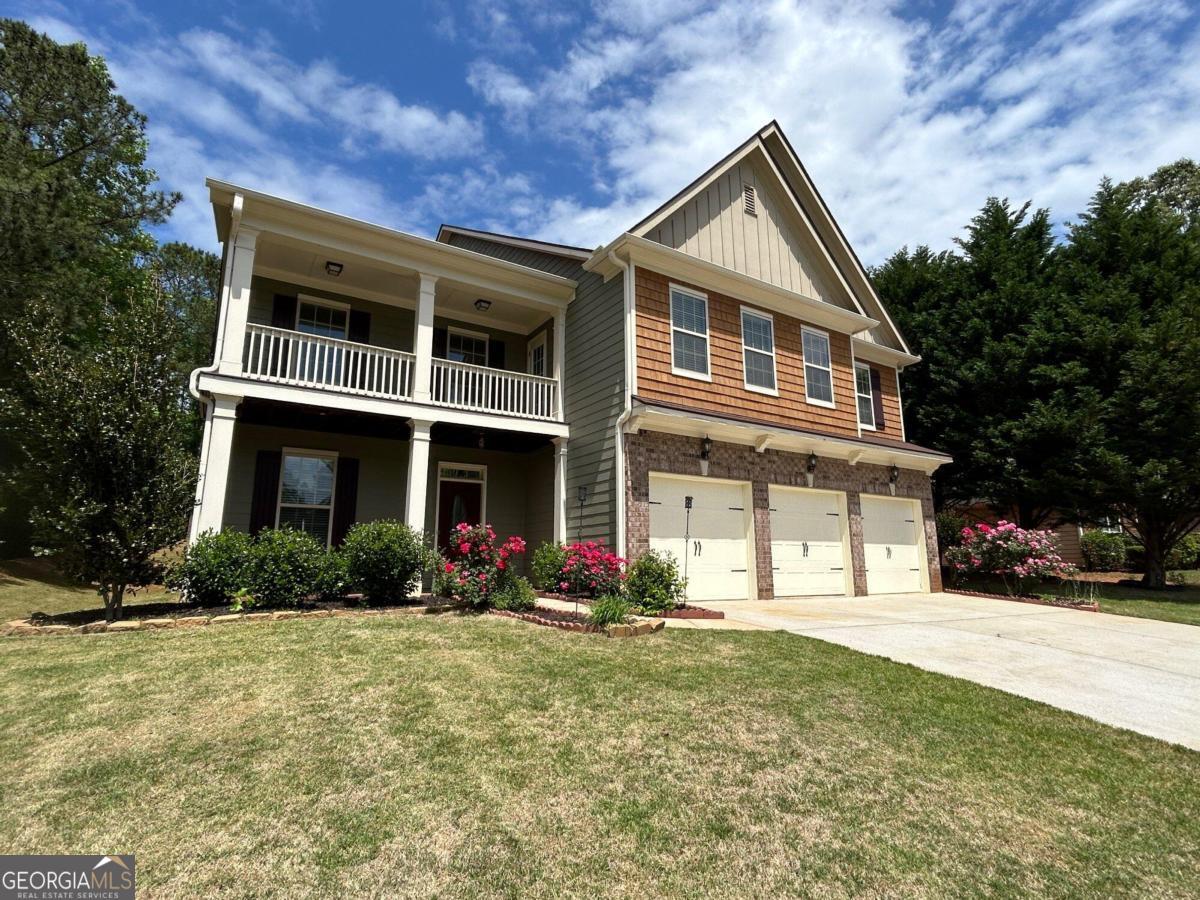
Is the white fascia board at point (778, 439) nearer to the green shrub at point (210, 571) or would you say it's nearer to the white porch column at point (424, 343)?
the white porch column at point (424, 343)

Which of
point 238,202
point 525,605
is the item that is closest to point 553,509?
point 525,605

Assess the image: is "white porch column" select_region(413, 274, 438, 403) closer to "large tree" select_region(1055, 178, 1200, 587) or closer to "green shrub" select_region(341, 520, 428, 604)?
"green shrub" select_region(341, 520, 428, 604)

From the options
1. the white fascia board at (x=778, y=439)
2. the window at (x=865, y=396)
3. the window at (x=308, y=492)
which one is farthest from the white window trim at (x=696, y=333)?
the window at (x=308, y=492)

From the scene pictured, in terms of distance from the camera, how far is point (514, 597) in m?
8.76

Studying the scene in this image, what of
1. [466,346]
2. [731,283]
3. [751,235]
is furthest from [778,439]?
[466,346]

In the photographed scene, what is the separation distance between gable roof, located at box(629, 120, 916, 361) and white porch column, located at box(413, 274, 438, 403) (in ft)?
13.6

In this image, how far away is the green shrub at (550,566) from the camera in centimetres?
1033

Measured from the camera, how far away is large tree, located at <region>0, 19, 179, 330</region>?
1289 cm

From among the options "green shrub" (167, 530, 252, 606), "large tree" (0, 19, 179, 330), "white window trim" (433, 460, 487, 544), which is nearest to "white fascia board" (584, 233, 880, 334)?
"white window trim" (433, 460, 487, 544)

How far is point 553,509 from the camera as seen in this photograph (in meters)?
12.8

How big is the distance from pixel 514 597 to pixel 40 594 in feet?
37.2

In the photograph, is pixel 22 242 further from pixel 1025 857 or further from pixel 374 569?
pixel 1025 857

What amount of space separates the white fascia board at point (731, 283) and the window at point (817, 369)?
1.18ft

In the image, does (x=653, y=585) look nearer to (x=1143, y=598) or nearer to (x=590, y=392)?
(x=590, y=392)
